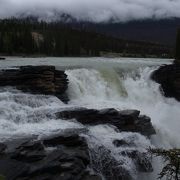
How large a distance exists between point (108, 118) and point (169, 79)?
1988 cm

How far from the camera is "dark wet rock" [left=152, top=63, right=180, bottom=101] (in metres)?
43.8

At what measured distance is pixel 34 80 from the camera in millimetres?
32219

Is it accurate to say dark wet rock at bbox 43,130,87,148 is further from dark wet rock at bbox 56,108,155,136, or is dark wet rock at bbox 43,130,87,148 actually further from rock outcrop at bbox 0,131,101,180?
dark wet rock at bbox 56,108,155,136

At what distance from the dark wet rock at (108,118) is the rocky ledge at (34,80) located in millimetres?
6303

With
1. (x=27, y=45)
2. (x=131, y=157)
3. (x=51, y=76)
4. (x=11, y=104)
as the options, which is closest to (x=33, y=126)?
(x=11, y=104)

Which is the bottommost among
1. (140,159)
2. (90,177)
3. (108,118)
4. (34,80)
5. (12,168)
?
(140,159)

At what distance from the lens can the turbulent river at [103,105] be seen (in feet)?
75.4

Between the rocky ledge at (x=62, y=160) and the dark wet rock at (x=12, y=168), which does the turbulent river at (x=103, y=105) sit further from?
the dark wet rock at (x=12, y=168)

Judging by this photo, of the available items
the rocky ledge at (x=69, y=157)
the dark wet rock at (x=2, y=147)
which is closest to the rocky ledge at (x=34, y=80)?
the rocky ledge at (x=69, y=157)

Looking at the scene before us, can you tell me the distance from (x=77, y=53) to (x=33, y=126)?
92.6m

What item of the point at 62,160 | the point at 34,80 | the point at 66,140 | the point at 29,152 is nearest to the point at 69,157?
the point at 62,160

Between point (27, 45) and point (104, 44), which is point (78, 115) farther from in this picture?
point (104, 44)

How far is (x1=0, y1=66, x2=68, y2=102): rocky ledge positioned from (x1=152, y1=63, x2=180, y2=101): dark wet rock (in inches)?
551

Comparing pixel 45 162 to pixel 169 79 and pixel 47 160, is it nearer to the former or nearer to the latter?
pixel 47 160
